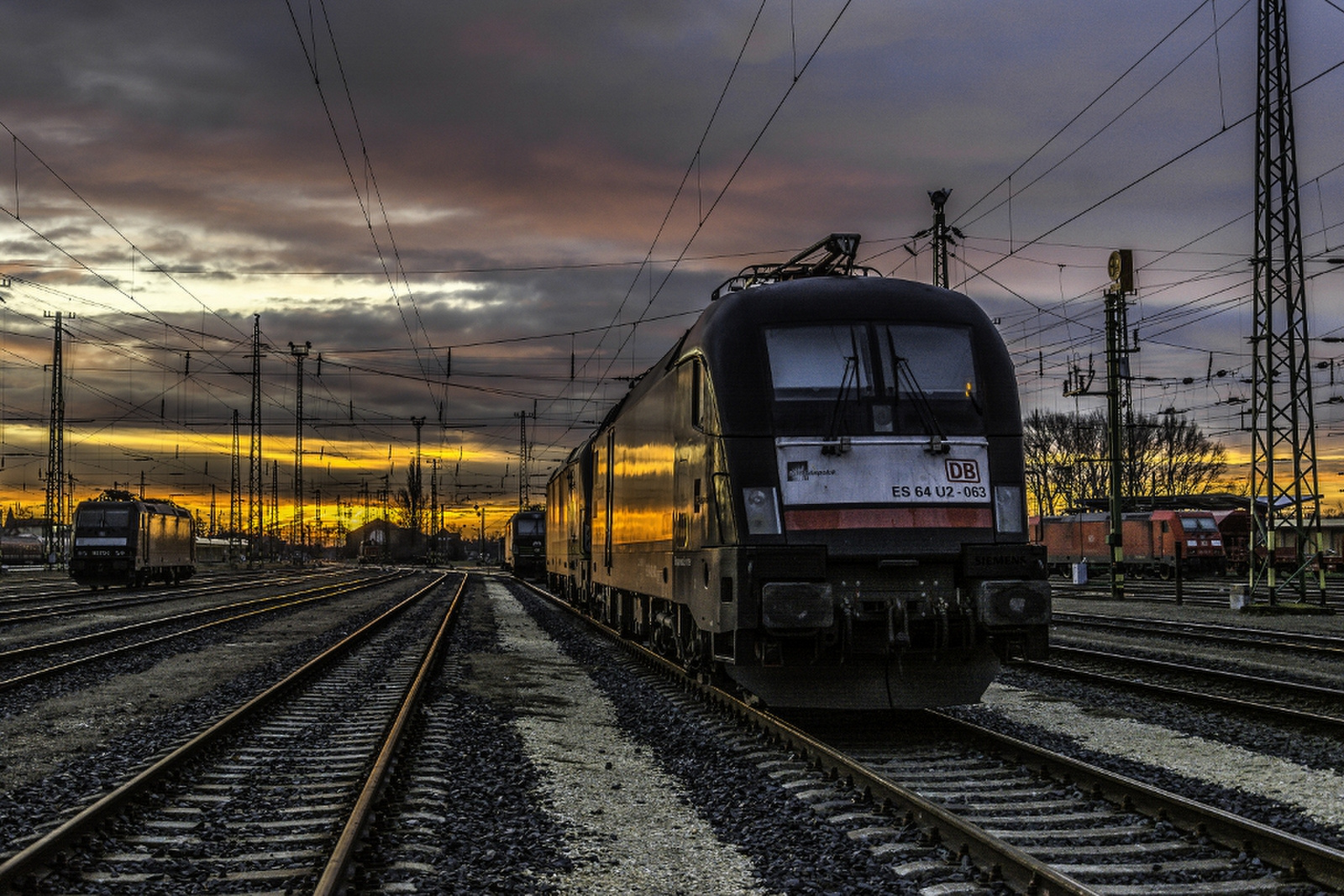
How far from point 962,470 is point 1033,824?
333cm

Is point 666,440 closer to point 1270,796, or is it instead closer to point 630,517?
point 630,517

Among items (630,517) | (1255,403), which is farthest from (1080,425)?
(630,517)

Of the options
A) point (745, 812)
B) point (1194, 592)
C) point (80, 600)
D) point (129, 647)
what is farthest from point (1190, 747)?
point (80, 600)

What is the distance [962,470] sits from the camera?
9.14m

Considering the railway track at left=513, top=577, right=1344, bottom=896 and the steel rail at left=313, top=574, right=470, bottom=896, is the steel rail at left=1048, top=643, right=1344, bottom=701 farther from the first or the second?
the steel rail at left=313, top=574, right=470, bottom=896

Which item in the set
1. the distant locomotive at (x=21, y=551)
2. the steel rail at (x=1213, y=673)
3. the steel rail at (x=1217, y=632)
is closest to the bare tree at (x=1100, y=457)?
the steel rail at (x=1217, y=632)

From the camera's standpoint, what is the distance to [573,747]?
9289 millimetres

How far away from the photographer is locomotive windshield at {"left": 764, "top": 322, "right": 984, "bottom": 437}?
9.12 meters

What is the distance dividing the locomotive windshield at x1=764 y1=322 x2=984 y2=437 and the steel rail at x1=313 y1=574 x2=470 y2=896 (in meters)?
3.79

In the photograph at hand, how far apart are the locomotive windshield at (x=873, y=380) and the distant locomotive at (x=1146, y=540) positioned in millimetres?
35386

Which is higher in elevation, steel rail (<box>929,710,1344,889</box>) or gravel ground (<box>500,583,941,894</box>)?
steel rail (<box>929,710,1344,889</box>)

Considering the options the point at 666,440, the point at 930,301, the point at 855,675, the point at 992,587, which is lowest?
the point at 855,675

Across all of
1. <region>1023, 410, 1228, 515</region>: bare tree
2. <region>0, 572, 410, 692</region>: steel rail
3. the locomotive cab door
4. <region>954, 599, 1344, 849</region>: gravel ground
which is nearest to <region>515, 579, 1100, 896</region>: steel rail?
the locomotive cab door

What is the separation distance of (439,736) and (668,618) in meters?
3.21
